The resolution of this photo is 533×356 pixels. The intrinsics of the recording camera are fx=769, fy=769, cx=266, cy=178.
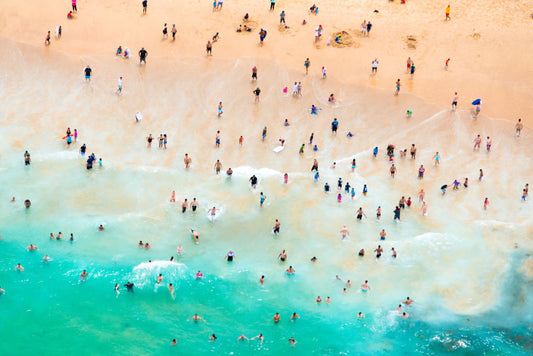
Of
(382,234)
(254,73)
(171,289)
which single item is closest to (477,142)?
(382,234)

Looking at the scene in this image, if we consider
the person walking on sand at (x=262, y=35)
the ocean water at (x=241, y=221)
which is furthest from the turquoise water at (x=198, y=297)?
the person walking on sand at (x=262, y=35)

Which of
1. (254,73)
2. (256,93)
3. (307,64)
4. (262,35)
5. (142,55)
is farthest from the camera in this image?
(262,35)

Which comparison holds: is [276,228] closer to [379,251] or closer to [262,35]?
[379,251]

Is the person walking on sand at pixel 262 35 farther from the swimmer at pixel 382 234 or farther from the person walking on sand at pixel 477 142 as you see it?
the swimmer at pixel 382 234

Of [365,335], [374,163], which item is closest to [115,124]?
[374,163]

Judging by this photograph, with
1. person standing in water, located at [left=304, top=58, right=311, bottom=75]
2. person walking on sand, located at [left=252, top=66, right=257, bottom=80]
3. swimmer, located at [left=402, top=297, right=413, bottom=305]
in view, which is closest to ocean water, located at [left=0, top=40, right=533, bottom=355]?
swimmer, located at [left=402, top=297, right=413, bottom=305]

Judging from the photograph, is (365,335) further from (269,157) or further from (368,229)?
(269,157)

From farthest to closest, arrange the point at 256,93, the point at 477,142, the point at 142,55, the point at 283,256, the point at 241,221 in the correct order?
1. the point at 142,55
2. the point at 256,93
3. the point at 477,142
4. the point at 241,221
5. the point at 283,256

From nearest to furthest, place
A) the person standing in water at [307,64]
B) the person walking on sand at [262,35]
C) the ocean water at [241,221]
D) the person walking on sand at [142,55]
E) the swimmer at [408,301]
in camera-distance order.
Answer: the ocean water at [241,221] < the swimmer at [408,301] < the person standing in water at [307,64] < the person walking on sand at [142,55] < the person walking on sand at [262,35]

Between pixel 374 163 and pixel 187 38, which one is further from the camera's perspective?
pixel 187 38
